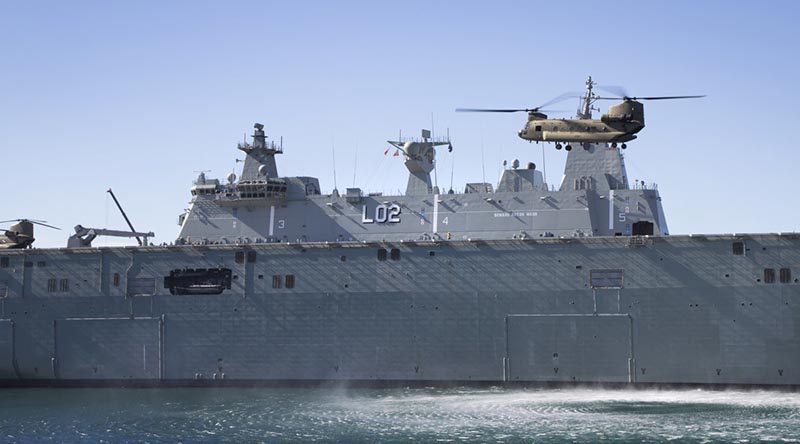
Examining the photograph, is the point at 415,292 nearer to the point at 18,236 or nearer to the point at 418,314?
the point at 418,314

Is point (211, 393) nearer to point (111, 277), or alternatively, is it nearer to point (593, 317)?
point (111, 277)

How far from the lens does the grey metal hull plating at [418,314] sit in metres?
38.8

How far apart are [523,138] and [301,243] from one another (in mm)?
10312

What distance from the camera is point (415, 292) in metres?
41.8

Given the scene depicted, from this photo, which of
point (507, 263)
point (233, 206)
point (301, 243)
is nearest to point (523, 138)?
point (507, 263)

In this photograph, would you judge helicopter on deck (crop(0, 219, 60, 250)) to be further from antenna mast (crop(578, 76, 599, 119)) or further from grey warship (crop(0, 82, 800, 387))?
antenna mast (crop(578, 76, 599, 119))

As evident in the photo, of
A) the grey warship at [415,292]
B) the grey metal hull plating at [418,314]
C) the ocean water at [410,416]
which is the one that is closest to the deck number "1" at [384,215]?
the grey warship at [415,292]

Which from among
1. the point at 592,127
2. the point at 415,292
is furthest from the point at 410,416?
Answer: the point at 592,127

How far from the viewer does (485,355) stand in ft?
134

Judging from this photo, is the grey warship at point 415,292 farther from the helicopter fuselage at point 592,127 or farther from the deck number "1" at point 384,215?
the helicopter fuselage at point 592,127

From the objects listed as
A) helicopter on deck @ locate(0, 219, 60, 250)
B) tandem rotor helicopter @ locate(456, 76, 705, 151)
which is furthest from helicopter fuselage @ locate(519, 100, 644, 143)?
helicopter on deck @ locate(0, 219, 60, 250)

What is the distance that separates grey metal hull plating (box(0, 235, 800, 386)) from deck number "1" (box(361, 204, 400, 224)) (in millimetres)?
2753

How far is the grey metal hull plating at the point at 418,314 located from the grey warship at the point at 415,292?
62mm

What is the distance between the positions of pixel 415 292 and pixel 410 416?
782 cm
